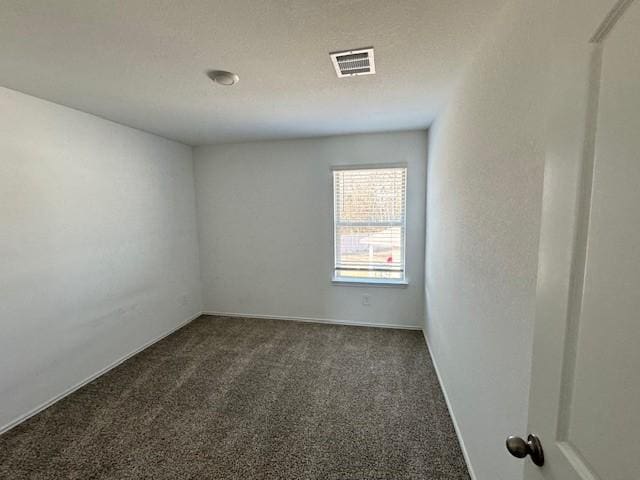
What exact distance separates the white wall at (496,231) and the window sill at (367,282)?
1.35 metres

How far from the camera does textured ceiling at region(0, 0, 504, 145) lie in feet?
4.14

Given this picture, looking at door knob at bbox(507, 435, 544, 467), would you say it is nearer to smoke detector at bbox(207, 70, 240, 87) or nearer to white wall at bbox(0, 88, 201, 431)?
smoke detector at bbox(207, 70, 240, 87)

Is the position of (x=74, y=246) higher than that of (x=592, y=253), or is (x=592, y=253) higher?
(x=592, y=253)

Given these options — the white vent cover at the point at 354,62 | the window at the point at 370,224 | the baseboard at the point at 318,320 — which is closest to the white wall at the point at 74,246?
the baseboard at the point at 318,320

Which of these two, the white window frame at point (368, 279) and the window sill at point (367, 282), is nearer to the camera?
the white window frame at point (368, 279)

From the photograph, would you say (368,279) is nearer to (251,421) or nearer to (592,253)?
(251,421)

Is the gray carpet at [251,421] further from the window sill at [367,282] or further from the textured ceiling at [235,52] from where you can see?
the textured ceiling at [235,52]

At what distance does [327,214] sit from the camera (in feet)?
11.9

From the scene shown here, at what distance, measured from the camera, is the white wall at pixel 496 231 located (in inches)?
39.6

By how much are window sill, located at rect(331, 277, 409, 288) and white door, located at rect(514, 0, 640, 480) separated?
286 cm

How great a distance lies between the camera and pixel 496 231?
4.24ft

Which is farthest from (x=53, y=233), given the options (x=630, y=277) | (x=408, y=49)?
(x=630, y=277)

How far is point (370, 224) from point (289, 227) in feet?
3.51

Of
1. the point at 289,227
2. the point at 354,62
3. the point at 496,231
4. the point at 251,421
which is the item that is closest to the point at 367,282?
the point at 289,227
